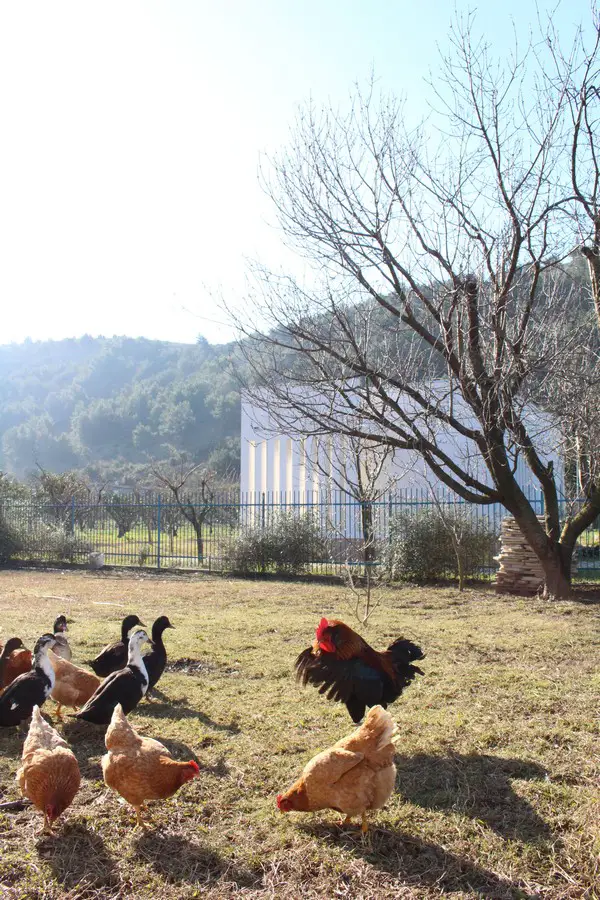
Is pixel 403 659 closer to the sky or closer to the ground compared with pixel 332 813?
closer to the sky

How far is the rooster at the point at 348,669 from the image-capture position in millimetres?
4609

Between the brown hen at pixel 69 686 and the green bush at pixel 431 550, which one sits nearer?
the brown hen at pixel 69 686

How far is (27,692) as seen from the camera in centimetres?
499

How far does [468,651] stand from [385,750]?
4.43m

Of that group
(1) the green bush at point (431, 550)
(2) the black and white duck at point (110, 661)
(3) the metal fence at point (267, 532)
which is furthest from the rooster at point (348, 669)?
(1) the green bush at point (431, 550)

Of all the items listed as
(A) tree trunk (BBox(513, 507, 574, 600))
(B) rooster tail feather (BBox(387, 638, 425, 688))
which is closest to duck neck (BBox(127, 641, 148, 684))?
(B) rooster tail feather (BBox(387, 638, 425, 688))

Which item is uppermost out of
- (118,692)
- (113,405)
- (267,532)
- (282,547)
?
(113,405)

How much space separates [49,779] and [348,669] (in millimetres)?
1894

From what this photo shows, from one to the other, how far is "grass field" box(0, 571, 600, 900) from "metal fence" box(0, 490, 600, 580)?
14.2 feet

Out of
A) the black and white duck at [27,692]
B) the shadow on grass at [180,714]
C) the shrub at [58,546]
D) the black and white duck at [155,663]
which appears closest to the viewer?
the black and white duck at [27,692]

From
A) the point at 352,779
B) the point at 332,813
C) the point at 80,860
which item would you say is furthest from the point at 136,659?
the point at 352,779

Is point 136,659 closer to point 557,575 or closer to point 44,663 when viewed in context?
point 44,663

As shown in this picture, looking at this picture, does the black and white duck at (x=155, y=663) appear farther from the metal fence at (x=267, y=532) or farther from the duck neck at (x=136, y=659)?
the metal fence at (x=267, y=532)

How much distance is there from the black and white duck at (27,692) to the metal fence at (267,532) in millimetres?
6295
